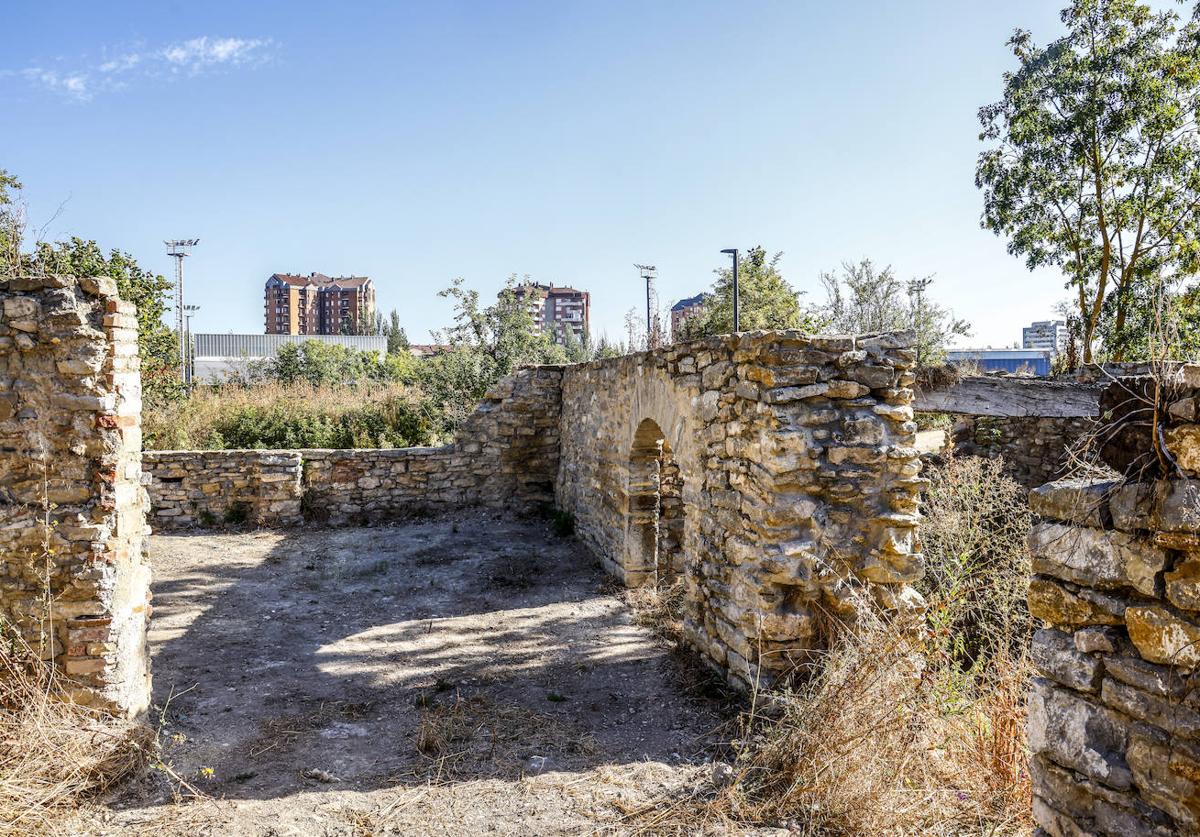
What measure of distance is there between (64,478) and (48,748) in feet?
4.62

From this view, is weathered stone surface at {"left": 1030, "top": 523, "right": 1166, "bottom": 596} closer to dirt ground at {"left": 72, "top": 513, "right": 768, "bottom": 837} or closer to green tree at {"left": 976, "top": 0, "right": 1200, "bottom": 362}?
dirt ground at {"left": 72, "top": 513, "right": 768, "bottom": 837}

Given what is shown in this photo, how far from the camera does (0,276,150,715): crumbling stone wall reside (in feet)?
12.7

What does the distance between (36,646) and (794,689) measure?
14.5ft

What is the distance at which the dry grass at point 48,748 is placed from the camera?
3.25 meters

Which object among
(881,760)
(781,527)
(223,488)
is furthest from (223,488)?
(881,760)

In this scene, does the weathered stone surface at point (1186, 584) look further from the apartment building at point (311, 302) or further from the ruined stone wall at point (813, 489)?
the apartment building at point (311, 302)

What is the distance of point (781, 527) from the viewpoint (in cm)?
450

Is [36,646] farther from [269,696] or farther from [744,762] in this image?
[744,762]

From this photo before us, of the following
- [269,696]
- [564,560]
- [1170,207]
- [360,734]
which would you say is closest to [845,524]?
[360,734]

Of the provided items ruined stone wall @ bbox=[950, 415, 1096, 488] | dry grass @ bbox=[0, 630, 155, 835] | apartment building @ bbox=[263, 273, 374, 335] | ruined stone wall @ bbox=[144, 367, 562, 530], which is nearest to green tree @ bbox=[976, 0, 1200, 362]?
ruined stone wall @ bbox=[950, 415, 1096, 488]

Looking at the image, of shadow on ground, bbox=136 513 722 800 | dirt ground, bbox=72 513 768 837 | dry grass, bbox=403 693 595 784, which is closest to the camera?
dirt ground, bbox=72 513 768 837

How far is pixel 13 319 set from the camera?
3.87 meters

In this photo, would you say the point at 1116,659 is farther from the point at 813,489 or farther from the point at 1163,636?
the point at 813,489

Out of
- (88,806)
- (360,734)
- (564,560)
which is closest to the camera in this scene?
(88,806)
